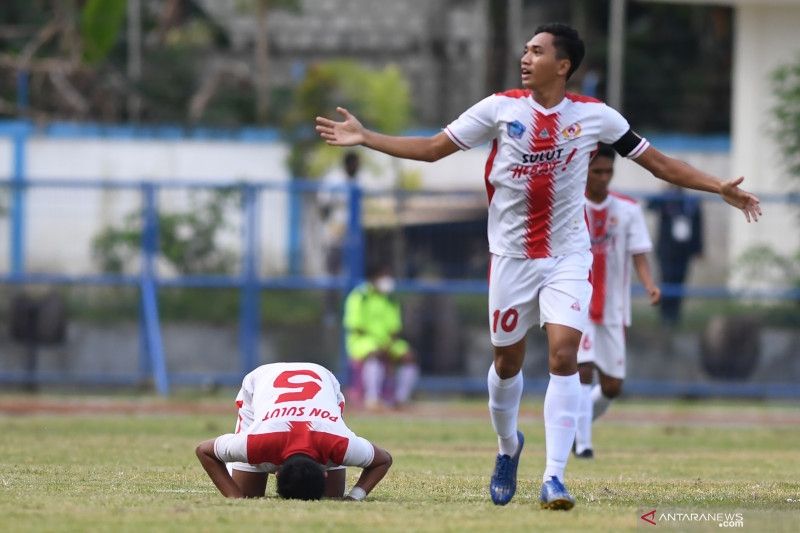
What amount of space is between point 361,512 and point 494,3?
88.3ft

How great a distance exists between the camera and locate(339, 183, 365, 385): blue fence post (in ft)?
72.3

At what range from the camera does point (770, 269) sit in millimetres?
22328

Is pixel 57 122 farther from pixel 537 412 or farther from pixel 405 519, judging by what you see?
pixel 405 519

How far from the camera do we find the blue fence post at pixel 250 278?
2219 centimetres

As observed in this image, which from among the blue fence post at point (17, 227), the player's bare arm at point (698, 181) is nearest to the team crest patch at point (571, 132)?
the player's bare arm at point (698, 181)

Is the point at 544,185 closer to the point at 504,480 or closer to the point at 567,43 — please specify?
the point at 567,43

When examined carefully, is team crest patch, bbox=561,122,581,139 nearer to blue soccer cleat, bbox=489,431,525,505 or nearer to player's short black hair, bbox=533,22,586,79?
player's short black hair, bbox=533,22,586,79

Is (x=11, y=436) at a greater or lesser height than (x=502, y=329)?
lesser

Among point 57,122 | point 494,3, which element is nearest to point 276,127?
point 57,122

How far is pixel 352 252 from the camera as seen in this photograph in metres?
22.2

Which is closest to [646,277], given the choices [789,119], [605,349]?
[605,349]

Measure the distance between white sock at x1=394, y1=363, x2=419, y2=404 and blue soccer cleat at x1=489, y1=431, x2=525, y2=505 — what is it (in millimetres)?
11832

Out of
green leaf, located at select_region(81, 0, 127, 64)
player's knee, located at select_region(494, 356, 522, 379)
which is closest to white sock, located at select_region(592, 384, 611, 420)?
player's knee, located at select_region(494, 356, 522, 379)

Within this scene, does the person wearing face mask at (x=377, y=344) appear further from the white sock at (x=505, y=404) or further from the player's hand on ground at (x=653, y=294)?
the white sock at (x=505, y=404)
